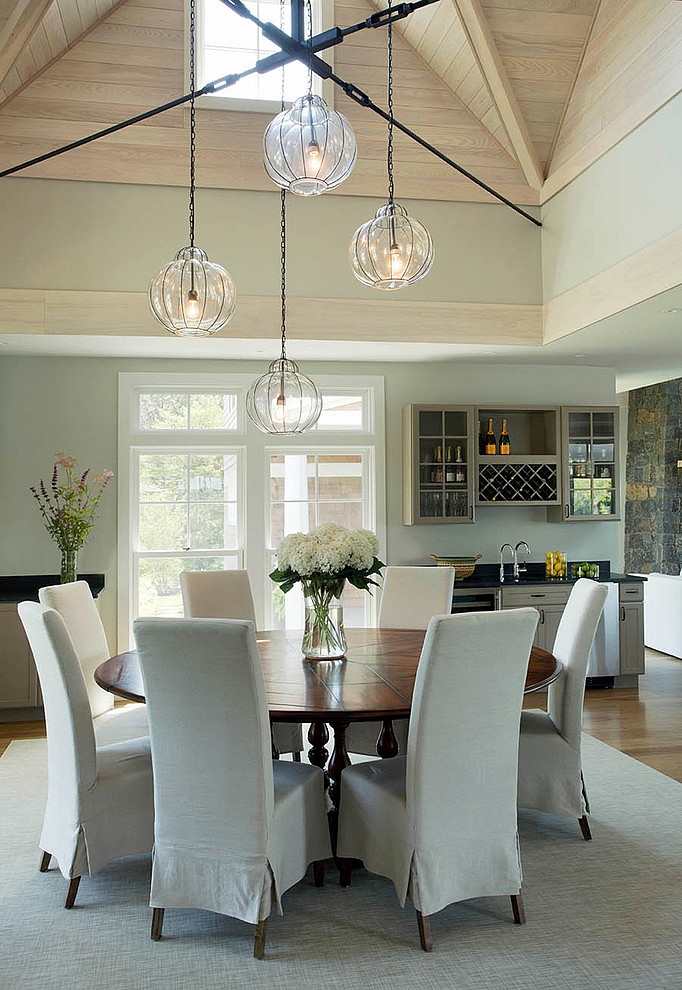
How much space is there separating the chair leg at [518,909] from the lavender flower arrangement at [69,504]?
3.58 metres

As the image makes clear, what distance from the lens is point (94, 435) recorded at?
6.08 meters

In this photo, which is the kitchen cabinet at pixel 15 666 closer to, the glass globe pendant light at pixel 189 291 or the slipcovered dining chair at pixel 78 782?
the slipcovered dining chair at pixel 78 782

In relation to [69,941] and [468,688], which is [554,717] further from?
[69,941]

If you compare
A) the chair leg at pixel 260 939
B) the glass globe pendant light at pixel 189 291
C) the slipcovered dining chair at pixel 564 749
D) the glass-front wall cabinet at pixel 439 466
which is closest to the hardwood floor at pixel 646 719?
the slipcovered dining chair at pixel 564 749

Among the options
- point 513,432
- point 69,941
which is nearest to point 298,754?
point 69,941

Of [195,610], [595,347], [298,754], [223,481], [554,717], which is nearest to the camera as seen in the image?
[554,717]

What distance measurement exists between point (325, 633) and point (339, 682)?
44 cm

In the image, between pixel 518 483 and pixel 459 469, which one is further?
pixel 518 483

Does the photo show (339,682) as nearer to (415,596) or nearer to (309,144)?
(415,596)

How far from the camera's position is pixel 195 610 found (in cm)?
448

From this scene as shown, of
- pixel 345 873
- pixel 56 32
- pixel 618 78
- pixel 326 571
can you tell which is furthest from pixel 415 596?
pixel 56 32

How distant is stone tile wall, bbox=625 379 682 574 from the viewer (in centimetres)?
912

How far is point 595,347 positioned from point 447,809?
4129 mm

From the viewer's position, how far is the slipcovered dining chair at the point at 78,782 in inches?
113
